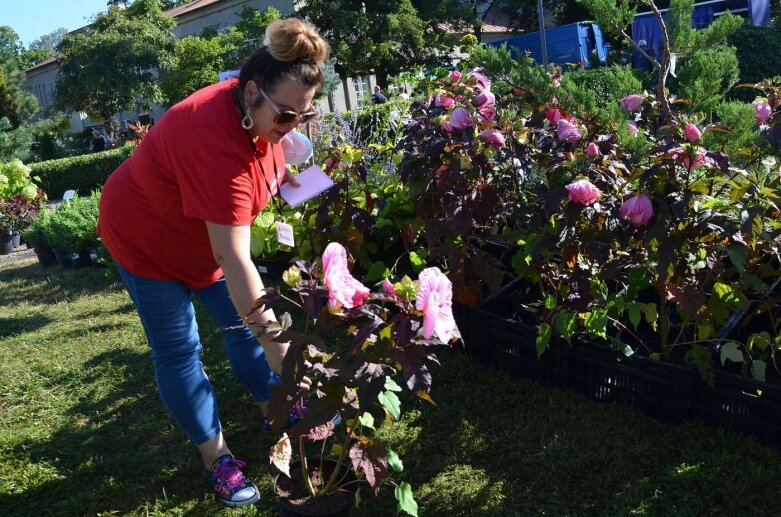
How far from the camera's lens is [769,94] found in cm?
234

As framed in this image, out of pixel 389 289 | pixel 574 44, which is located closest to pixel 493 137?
pixel 389 289

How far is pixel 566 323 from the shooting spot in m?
2.27

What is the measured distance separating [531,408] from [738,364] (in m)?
0.76

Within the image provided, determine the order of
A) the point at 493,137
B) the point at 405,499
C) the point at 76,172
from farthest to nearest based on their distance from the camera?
1. the point at 76,172
2. the point at 493,137
3. the point at 405,499

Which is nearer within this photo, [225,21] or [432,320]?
[432,320]

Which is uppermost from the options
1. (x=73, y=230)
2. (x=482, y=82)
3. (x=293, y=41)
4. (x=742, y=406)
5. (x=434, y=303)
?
(x=293, y=41)

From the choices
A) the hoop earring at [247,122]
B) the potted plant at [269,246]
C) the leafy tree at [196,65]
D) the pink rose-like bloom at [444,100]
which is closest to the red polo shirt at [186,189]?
the hoop earring at [247,122]

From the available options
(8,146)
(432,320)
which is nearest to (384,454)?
(432,320)

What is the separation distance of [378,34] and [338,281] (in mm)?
22449

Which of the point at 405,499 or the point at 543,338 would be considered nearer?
the point at 405,499

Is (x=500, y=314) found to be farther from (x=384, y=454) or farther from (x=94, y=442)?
(x=94, y=442)

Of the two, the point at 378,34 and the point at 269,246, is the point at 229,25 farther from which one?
the point at 269,246

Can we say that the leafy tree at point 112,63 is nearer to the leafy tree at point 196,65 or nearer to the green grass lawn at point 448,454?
the leafy tree at point 196,65

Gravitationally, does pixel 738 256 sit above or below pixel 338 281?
below
